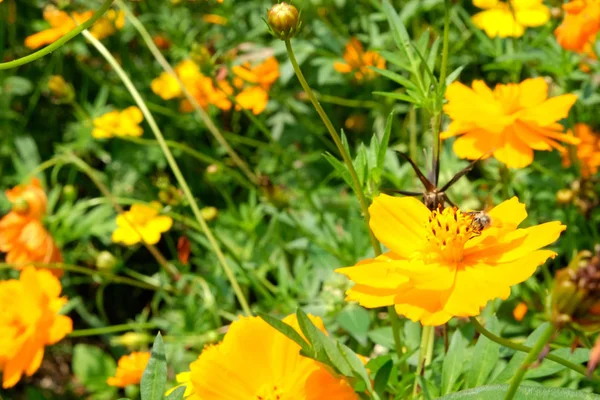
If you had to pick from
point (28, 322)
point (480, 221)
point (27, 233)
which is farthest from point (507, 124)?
point (27, 233)

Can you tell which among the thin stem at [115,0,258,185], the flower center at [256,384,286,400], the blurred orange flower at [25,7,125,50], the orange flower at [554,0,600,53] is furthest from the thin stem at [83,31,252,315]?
the orange flower at [554,0,600,53]

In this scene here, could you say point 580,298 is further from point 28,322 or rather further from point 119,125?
point 119,125

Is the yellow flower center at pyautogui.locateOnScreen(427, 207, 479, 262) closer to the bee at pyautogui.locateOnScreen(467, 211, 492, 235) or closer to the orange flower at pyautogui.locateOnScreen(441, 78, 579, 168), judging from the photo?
the bee at pyautogui.locateOnScreen(467, 211, 492, 235)

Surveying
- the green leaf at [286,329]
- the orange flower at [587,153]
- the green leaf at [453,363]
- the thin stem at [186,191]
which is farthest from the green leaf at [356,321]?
the orange flower at [587,153]

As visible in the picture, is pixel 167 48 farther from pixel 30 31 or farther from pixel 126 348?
pixel 126 348

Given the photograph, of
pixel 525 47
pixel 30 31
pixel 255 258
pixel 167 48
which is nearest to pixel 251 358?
pixel 255 258
